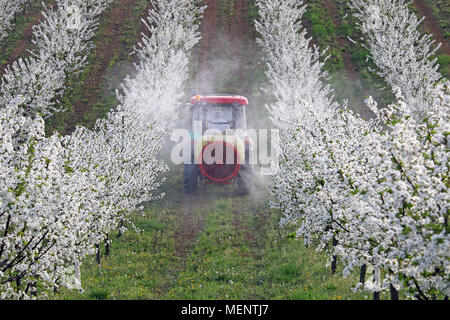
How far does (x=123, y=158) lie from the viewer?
14.6 meters

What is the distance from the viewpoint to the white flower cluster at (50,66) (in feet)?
84.1

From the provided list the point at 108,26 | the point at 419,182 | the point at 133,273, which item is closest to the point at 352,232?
the point at 419,182

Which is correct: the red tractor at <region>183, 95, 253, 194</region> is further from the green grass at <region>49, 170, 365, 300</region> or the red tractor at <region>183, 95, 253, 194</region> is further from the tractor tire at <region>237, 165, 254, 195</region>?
the green grass at <region>49, 170, 365, 300</region>

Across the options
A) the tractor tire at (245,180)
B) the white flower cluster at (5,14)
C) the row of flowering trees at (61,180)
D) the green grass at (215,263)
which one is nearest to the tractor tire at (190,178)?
the green grass at (215,263)

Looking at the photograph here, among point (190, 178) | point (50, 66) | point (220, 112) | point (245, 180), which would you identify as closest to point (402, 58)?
point (220, 112)

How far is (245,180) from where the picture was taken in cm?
2072

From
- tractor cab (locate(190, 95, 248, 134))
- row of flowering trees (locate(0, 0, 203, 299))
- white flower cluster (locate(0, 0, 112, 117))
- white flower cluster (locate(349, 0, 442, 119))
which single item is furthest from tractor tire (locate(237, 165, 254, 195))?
white flower cluster (locate(0, 0, 112, 117))

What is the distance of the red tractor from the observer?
19.2m

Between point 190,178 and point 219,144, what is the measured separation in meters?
2.84

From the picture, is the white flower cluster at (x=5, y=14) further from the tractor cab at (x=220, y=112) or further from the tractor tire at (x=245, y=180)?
the tractor tire at (x=245, y=180)

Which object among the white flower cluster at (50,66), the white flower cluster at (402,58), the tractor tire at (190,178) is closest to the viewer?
the tractor tire at (190,178)

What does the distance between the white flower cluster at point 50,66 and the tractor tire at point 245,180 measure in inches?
490
